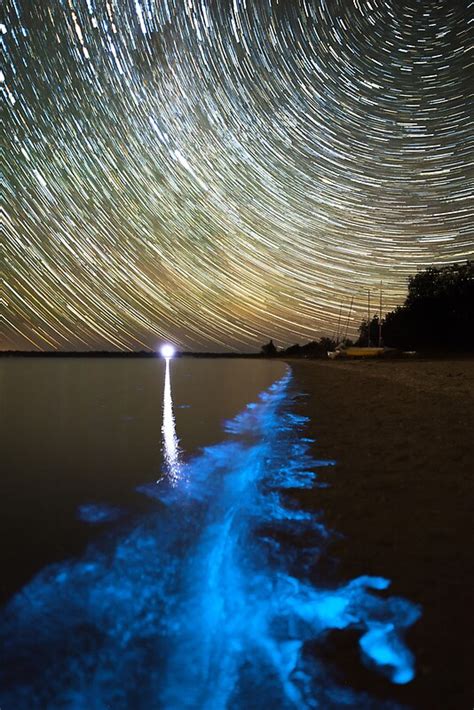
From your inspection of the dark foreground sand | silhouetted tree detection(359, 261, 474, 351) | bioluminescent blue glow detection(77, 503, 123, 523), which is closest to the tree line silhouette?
silhouetted tree detection(359, 261, 474, 351)

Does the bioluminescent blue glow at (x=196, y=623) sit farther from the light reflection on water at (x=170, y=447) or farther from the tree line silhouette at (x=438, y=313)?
the tree line silhouette at (x=438, y=313)

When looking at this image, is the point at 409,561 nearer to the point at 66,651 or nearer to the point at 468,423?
the point at 66,651

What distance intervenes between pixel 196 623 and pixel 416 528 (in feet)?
6.10

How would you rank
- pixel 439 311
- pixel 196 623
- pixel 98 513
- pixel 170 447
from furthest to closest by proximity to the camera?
pixel 439 311 → pixel 170 447 → pixel 98 513 → pixel 196 623

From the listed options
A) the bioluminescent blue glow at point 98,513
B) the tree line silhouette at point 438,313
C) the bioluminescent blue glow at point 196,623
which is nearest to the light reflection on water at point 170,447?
the bioluminescent blue glow at point 98,513

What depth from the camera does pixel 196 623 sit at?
2.47 metres

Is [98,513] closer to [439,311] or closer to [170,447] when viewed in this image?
[170,447]

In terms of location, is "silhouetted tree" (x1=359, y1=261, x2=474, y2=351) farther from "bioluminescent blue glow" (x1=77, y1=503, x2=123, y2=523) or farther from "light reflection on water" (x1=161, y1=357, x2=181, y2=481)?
"bioluminescent blue glow" (x1=77, y1=503, x2=123, y2=523)

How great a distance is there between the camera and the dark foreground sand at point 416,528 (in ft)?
6.18

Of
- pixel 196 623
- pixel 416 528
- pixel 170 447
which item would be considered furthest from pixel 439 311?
pixel 196 623

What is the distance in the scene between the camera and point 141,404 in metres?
13.9

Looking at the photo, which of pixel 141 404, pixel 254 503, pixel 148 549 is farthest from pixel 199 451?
pixel 141 404

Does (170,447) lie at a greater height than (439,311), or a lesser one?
lesser

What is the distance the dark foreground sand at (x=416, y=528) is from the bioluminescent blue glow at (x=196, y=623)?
102mm
